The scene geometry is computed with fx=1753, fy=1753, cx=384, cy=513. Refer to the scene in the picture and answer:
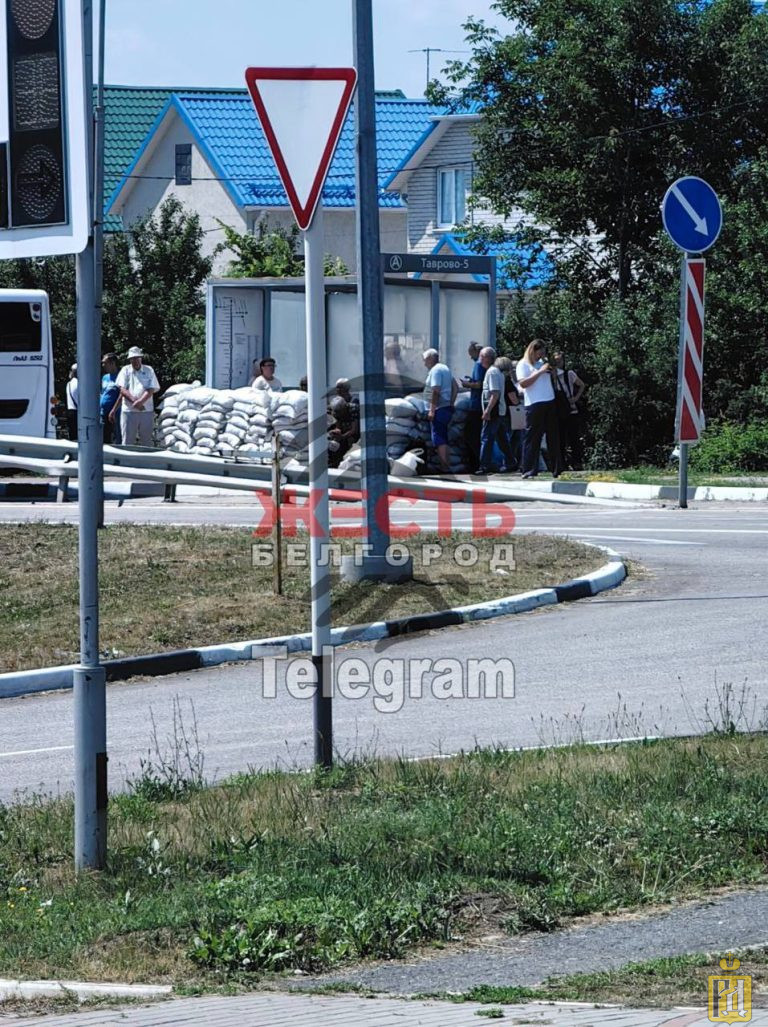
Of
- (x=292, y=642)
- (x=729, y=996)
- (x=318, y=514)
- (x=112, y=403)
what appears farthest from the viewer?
(x=112, y=403)

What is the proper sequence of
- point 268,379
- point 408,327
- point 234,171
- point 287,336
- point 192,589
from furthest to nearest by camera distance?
point 234,171
point 287,336
point 408,327
point 268,379
point 192,589

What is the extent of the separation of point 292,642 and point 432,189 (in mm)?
43666

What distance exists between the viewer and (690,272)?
20.7 metres

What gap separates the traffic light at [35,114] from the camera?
6.42 meters

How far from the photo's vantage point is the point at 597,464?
33.9 m

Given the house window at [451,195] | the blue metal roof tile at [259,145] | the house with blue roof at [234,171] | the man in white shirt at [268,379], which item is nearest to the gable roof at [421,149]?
the house with blue roof at [234,171]

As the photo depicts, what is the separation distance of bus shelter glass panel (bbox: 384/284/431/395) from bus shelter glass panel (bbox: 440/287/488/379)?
372 millimetres

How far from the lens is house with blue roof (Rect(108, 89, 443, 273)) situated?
57375 mm

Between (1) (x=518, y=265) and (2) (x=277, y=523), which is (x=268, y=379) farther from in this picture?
(2) (x=277, y=523)

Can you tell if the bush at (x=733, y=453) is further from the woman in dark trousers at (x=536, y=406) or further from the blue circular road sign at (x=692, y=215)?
the blue circular road sign at (x=692, y=215)

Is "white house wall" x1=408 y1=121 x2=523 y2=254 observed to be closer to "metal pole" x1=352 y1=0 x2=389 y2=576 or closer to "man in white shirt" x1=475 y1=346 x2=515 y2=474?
"man in white shirt" x1=475 y1=346 x2=515 y2=474

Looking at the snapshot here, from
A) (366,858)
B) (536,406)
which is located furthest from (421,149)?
(366,858)

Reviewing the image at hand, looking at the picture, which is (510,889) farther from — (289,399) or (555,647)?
(289,399)

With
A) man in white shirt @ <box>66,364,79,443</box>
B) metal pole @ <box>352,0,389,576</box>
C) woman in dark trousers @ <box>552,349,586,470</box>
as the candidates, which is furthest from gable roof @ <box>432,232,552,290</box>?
metal pole @ <box>352,0,389,576</box>
